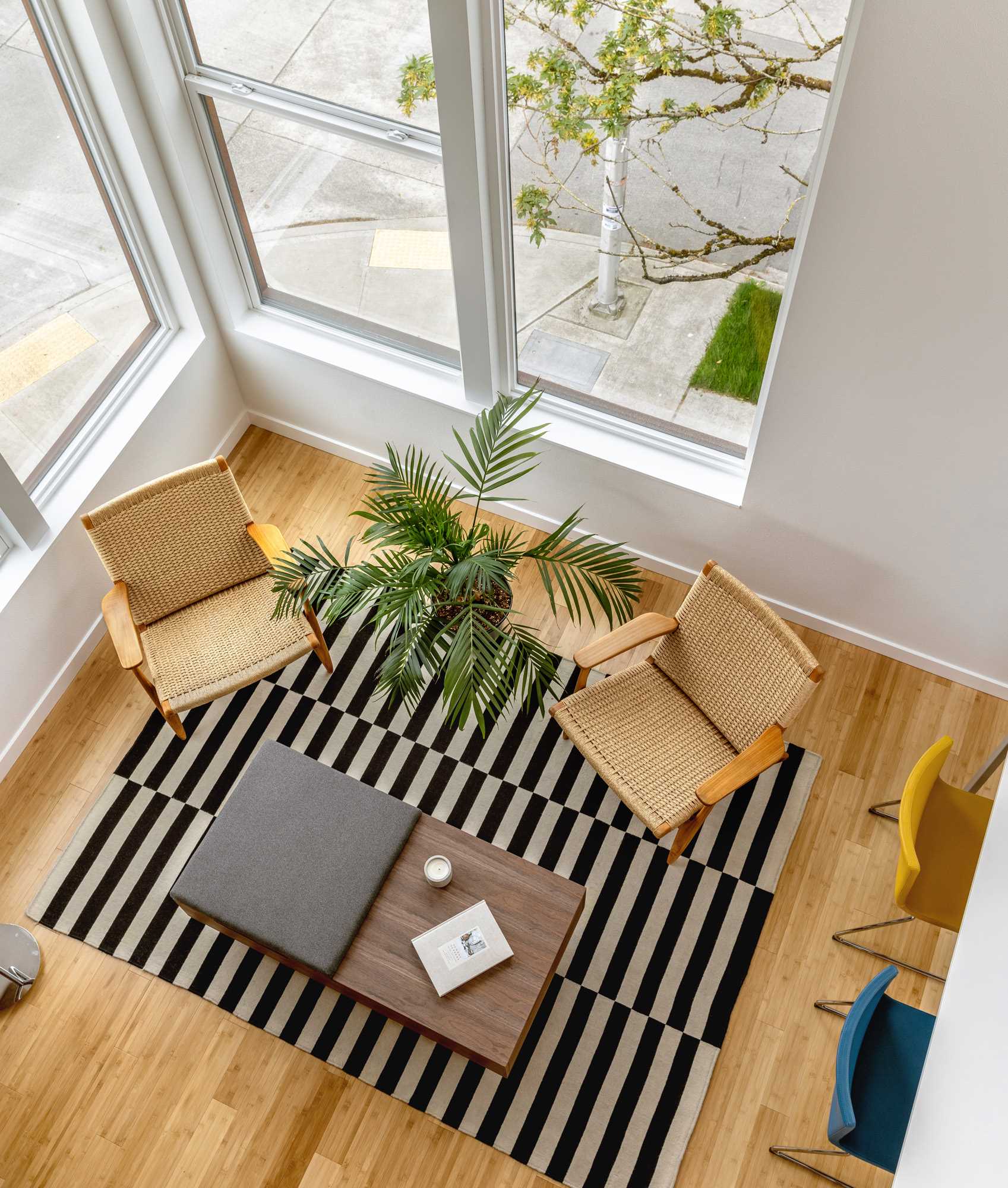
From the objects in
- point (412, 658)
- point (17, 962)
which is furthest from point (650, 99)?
point (17, 962)

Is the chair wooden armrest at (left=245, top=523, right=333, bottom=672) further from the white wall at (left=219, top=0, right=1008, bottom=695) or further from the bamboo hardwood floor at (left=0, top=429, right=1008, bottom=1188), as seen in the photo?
the bamboo hardwood floor at (left=0, top=429, right=1008, bottom=1188)

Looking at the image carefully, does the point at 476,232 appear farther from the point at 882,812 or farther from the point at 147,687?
the point at 882,812

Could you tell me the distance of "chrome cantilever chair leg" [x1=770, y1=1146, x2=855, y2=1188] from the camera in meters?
3.51

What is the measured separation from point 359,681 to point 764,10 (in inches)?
110

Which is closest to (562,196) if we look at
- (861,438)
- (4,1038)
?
(861,438)

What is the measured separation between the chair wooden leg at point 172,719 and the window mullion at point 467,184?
1703mm

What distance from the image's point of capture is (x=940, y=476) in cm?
352

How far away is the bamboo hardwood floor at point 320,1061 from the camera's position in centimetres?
359

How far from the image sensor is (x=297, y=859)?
3.63 metres

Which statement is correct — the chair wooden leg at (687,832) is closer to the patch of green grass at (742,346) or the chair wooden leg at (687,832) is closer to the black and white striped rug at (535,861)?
the black and white striped rug at (535,861)

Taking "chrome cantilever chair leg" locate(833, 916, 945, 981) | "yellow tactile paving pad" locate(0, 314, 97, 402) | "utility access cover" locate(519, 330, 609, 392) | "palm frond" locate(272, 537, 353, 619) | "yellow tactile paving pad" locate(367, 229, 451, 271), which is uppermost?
"yellow tactile paving pad" locate(367, 229, 451, 271)

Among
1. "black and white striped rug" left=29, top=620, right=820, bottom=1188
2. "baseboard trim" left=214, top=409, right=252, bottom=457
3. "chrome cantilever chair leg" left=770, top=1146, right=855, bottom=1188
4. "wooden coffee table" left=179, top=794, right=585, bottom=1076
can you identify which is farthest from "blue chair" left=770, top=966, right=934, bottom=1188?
"baseboard trim" left=214, top=409, right=252, bottom=457

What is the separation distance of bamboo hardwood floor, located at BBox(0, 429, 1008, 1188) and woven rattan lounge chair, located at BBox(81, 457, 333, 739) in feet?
1.60

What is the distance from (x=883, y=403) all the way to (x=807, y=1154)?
8.11 ft
